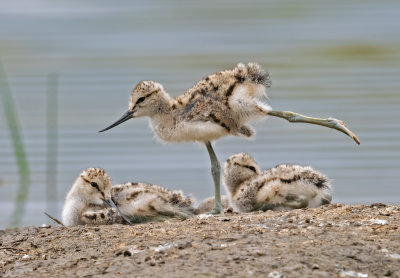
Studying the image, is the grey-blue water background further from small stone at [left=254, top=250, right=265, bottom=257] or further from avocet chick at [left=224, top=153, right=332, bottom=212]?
small stone at [left=254, top=250, right=265, bottom=257]

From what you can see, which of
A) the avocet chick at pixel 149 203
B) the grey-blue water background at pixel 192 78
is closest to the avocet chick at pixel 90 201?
the avocet chick at pixel 149 203

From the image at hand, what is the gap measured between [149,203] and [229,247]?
172cm

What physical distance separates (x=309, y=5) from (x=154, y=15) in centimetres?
178

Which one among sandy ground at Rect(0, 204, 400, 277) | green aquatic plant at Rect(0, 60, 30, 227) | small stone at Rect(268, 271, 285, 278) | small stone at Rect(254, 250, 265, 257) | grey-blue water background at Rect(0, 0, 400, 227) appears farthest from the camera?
grey-blue water background at Rect(0, 0, 400, 227)

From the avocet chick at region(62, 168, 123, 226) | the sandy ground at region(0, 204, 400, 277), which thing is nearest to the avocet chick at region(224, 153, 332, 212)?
the sandy ground at region(0, 204, 400, 277)

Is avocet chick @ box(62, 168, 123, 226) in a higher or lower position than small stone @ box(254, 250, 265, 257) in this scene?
higher

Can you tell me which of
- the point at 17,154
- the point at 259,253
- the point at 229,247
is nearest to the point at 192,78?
the point at 17,154

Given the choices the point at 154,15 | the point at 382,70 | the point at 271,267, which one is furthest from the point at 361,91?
the point at 271,267

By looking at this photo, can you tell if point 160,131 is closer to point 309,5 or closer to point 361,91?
point 361,91

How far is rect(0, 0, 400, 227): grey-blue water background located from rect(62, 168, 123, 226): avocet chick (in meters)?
1.48

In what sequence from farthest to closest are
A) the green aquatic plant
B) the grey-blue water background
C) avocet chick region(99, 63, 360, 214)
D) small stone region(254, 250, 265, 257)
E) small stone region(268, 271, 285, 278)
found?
the grey-blue water background < the green aquatic plant < avocet chick region(99, 63, 360, 214) < small stone region(254, 250, 265, 257) < small stone region(268, 271, 285, 278)

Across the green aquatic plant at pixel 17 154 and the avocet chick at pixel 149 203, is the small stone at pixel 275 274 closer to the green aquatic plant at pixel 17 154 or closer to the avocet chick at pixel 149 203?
the avocet chick at pixel 149 203

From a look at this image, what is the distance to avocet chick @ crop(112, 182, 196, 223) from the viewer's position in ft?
21.9

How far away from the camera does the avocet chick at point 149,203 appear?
21.9 ft
